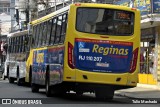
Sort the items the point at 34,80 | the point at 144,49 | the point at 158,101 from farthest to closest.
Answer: the point at 144,49 → the point at 34,80 → the point at 158,101

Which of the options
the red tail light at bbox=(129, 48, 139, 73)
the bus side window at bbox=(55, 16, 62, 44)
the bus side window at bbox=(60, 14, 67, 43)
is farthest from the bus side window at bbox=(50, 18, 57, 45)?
the red tail light at bbox=(129, 48, 139, 73)

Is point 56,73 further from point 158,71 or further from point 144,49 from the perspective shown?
point 144,49

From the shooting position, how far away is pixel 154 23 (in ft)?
87.9

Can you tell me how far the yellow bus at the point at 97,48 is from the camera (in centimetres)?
1688

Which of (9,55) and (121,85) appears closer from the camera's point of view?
(121,85)

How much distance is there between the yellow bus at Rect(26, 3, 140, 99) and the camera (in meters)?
16.9

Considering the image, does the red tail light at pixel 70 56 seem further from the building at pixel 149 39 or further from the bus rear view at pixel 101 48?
the building at pixel 149 39

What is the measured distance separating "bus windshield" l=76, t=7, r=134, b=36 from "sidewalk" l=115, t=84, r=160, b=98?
5.21 metres

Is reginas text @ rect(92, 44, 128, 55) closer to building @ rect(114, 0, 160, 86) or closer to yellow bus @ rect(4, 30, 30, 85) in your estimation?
building @ rect(114, 0, 160, 86)

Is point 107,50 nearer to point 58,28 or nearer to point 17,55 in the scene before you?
point 58,28

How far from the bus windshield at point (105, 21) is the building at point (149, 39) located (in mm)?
7735

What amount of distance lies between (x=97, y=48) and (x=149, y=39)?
1297 centimetres

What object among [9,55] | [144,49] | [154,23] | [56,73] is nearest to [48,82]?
[56,73]

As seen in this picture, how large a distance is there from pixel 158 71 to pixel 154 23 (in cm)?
287
